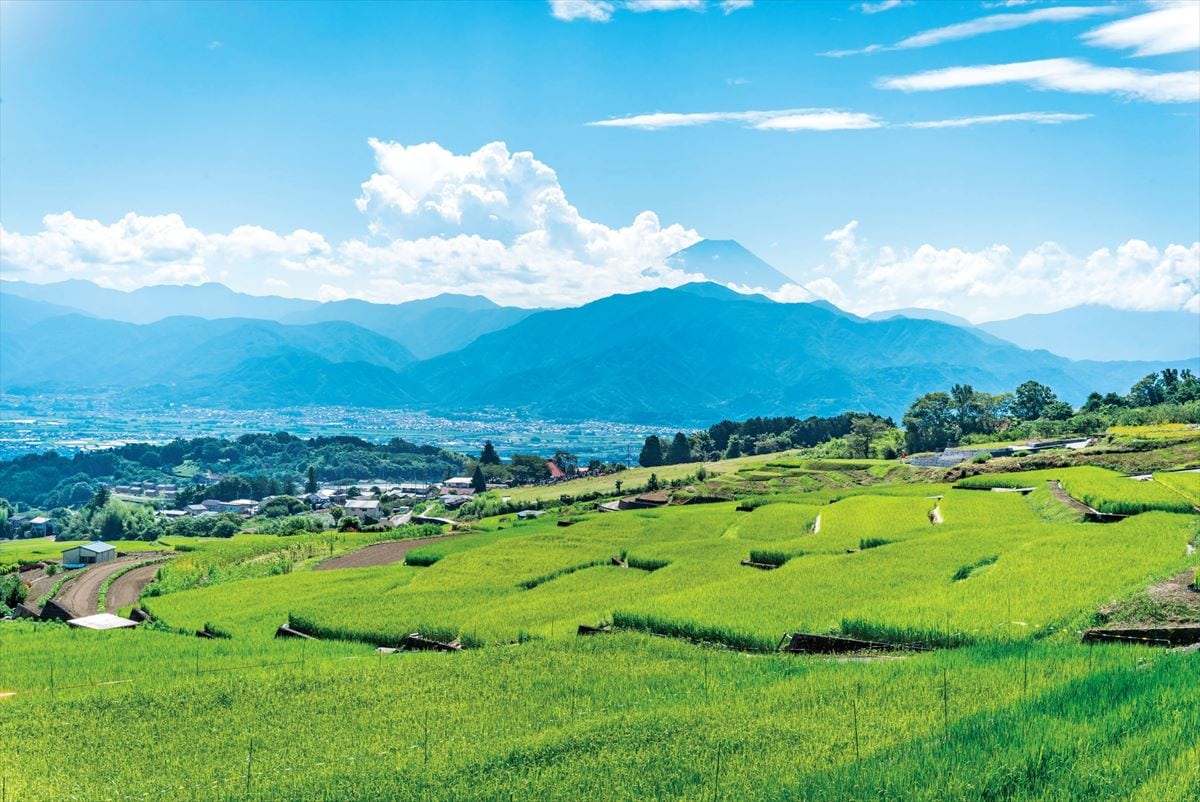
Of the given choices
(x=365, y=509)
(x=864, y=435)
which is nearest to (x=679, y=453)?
(x=864, y=435)

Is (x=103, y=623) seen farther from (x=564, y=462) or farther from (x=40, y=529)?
(x=564, y=462)

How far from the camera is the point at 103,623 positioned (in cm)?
3341

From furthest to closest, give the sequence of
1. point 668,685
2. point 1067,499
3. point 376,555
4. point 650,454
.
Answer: point 650,454 < point 376,555 < point 1067,499 < point 668,685

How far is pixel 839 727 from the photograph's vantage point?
12.5 metres

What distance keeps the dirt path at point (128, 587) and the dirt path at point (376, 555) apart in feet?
29.3

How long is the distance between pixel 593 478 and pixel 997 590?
10361cm

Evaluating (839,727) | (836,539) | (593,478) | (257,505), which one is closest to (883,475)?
(836,539)

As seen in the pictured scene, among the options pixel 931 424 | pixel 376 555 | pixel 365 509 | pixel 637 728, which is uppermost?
pixel 931 424

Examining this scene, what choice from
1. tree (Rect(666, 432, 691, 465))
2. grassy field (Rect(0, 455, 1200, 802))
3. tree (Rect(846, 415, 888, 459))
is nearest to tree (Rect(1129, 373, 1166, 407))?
tree (Rect(846, 415, 888, 459))

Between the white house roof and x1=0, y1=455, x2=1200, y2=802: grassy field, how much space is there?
3.04 ft

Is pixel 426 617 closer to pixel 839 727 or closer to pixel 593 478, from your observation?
pixel 839 727

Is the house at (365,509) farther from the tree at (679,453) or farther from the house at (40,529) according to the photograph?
the tree at (679,453)

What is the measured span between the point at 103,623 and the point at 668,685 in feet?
85.5

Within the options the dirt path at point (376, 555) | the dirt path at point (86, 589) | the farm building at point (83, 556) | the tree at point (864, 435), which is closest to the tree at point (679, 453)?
the tree at point (864, 435)
